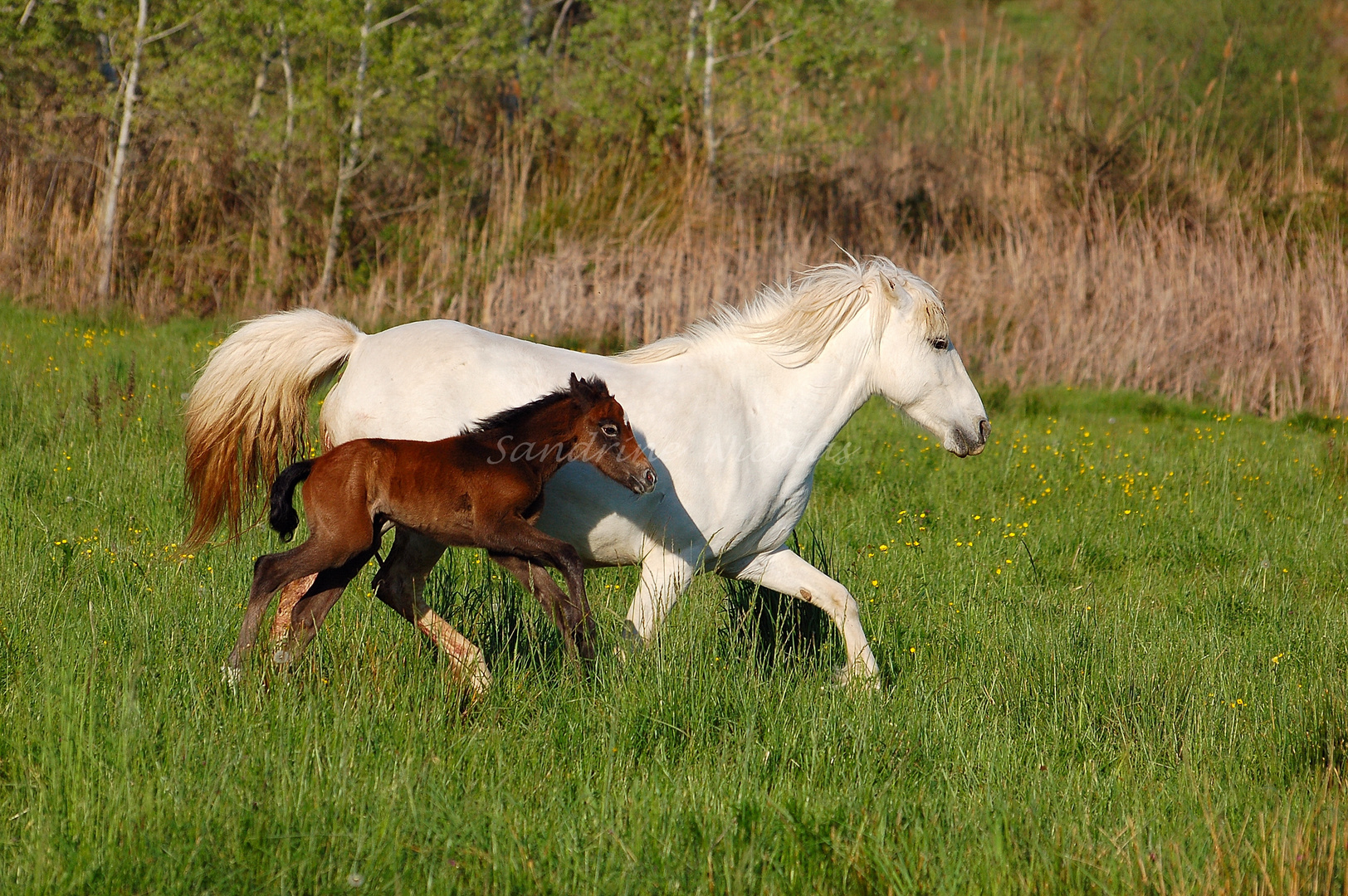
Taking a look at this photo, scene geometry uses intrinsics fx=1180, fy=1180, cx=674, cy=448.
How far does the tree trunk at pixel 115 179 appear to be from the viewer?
42.9 feet

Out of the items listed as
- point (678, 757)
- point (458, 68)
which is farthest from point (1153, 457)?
point (458, 68)

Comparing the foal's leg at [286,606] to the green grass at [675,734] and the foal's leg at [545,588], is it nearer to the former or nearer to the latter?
the green grass at [675,734]

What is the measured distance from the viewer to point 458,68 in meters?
14.4

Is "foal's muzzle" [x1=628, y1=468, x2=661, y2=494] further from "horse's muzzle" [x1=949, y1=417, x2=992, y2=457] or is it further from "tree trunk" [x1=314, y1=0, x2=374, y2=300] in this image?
"tree trunk" [x1=314, y1=0, x2=374, y2=300]

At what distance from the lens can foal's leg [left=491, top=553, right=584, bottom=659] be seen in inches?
158

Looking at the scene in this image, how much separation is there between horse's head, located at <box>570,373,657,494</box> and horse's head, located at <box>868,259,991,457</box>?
5.27 feet

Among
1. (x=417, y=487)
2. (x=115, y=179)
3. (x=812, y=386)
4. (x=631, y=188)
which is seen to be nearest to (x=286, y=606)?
(x=417, y=487)

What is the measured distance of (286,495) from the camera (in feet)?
12.1

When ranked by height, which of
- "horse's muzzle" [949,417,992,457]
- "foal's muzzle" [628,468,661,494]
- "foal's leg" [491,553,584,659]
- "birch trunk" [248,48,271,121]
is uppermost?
"birch trunk" [248,48,271,121]

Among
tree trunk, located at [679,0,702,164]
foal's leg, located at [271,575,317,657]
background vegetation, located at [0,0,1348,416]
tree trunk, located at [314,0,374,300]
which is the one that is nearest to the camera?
foal's leg, located at [271,575,317,657]

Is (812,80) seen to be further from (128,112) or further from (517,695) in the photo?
(517,695)

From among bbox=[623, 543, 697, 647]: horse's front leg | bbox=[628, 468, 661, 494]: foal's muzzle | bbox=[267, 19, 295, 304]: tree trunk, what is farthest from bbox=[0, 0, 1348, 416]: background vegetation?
bbox=[628, 468, 661, 494]: foal's muzzle

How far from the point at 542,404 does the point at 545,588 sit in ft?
2.07

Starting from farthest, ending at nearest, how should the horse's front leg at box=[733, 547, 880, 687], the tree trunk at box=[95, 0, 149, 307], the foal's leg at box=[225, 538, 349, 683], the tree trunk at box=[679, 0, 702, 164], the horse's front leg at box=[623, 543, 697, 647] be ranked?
the tree trunk at box=[679, 0, 702, 164] → the tree trunk at box=[95, 0, 149, 307] → the horse's front leg at box=[733, 547, 880, 687] → the horse's front leg at box=[623, 543, 697, 647] → the foal's leg at box=[225, 538, 349, 683]
